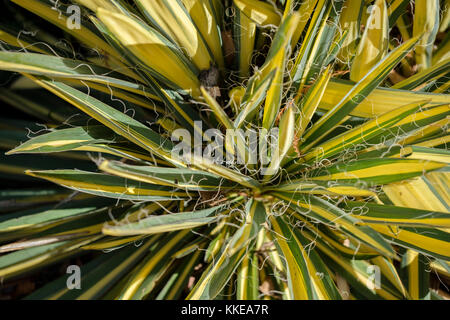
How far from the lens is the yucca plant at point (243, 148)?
0.61 meters

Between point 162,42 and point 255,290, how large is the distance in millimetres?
644

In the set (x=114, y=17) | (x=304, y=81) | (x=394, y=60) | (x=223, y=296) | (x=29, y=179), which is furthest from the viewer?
(x=29, y=179)

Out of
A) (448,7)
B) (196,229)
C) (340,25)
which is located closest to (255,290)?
(196,229)

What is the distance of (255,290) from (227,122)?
18.8 inches

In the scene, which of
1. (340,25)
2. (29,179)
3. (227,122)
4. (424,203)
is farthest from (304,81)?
(29,179)

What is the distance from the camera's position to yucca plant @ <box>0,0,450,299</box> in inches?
24.2

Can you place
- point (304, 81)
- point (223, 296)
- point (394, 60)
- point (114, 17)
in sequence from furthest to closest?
1. point (223, 296)
2. point (304, 81)
3. point (394, 60)
4. point (114, 17)

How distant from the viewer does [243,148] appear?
2.15ft

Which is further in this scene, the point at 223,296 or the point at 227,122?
the point at 223,296

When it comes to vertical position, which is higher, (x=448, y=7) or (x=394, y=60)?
(x=448, y=7)
